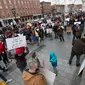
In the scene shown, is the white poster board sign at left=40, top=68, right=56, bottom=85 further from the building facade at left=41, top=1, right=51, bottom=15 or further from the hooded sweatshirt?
the building facade at left=41, top=1, right=51, bottom=15

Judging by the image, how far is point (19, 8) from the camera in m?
53.2

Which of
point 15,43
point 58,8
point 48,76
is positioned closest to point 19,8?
point 58,8

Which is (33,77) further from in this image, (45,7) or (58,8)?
(45,7)

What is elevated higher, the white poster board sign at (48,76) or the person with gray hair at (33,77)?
the person with gray hair at (33,77)

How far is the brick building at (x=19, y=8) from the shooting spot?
146ft

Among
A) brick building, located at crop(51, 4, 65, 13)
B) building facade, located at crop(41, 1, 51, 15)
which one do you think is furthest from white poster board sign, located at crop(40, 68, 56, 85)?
building facade, located at crop(41, 1, 51, 15)

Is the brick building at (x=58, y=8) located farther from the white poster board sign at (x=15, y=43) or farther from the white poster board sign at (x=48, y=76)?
the white poster board sign at (x=48, y=76)

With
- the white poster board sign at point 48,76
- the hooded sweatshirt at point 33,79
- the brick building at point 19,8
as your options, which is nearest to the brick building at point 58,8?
the brick building at point 19,8

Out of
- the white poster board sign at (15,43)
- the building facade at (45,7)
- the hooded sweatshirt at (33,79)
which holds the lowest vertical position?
the building facade at (45,7)

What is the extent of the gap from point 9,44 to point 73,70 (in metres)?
2.87

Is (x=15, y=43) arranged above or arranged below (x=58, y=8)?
above

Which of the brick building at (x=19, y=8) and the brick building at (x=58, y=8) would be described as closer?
the brick building at (x=58, y=8)

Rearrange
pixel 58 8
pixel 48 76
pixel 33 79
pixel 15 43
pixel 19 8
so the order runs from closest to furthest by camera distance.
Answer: pixel 33 79, pixel 48 76, pixel 15 43, pixel 19 8, pixel 58 8

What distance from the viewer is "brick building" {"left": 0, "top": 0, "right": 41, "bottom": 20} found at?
146 feet
